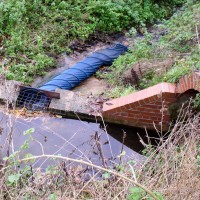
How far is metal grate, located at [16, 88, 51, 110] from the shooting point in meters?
7.27

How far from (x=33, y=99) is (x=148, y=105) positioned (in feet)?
7.67

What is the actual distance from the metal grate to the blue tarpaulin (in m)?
0.25

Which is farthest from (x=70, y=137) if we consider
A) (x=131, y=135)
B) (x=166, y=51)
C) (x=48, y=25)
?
(x=48, y=25)

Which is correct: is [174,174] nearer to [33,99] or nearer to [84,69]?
[33,99]

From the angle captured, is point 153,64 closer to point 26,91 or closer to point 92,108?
point 92,108

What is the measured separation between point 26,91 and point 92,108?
4.69ft

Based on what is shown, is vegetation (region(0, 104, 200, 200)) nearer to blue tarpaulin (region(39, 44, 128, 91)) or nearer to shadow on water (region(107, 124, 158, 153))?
shadow on water (region(107, 124, 158, 153))

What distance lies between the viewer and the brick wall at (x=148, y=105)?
6113 millimetres

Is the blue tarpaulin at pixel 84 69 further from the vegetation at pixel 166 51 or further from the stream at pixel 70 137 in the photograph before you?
the stream at pixel 70 137

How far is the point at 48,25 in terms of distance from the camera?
9.59 meters

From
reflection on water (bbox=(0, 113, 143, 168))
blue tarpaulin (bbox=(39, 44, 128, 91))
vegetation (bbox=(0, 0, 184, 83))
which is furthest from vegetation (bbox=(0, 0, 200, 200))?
blue tarpaulin (bbox=(39, 44, 128, 91))

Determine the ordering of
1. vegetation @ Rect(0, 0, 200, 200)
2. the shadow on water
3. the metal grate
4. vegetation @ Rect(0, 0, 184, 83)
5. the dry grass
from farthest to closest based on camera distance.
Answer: vegetation @ Rect(0, 0, 184, 83)
the metal grate
the shadow on water
vegetation @ Rect(0, 0, 200, 200)
the dry grass

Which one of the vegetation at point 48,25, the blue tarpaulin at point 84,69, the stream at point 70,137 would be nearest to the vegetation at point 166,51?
the blue tarpaulin at point 84,69

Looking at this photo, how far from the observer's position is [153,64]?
763 centimetres
